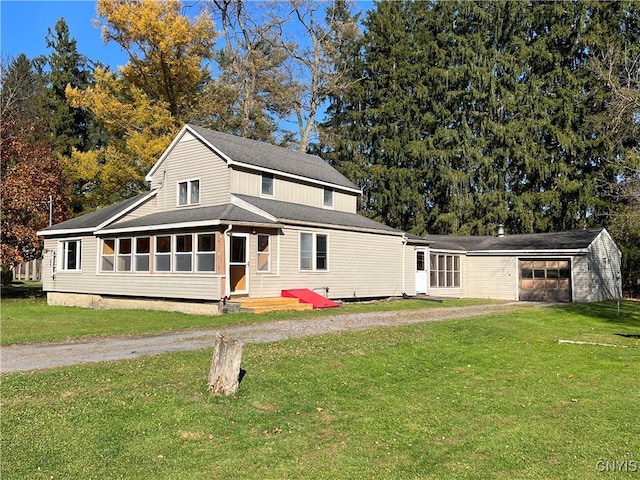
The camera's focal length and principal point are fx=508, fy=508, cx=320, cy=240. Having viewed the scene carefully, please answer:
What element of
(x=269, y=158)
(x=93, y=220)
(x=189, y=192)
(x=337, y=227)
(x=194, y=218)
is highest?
(x=269, y=158)

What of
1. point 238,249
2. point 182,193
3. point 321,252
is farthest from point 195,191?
point 321,252

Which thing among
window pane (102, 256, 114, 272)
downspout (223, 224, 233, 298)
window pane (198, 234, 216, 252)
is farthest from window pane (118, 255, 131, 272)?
downspout (223, 224, 233, 298)

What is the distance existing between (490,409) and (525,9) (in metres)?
41.6

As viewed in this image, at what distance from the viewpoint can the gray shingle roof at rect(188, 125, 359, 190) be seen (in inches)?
832

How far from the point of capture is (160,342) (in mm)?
10531

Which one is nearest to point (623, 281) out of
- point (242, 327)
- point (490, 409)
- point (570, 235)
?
point (570, 235)

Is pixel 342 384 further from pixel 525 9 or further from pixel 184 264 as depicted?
pixel 525 9

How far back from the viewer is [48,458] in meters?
4.77

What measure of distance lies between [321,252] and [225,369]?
45.2 feet

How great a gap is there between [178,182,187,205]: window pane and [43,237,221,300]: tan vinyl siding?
150 inches

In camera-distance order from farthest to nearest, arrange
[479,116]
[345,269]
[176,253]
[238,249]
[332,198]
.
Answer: [479,116]
[332,198]
[345,269]
[238,249]
[176,253]

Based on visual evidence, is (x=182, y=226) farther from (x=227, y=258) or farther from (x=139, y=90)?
(x=139, y=90)

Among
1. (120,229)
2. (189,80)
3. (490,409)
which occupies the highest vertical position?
(189,80)
